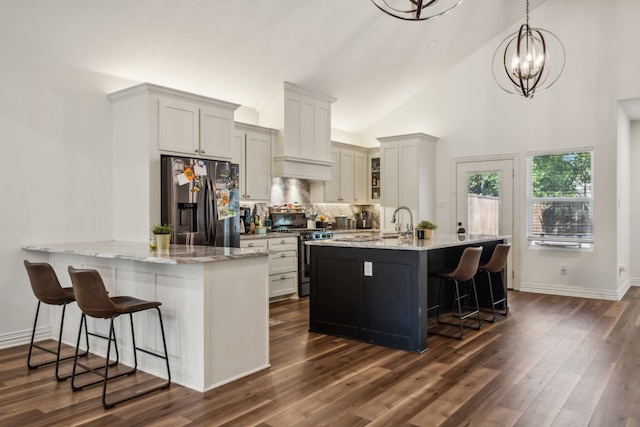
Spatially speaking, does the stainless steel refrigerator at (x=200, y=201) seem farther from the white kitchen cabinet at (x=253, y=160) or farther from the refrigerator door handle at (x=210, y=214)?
the white kitchen cabinet at (x=253, y=160)

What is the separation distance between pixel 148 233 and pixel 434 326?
2976 mm

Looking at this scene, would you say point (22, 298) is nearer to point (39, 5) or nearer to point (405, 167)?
point (39, 5)

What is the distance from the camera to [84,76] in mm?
4703

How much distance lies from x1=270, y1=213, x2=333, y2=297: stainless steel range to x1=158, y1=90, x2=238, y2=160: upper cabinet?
1.73 m

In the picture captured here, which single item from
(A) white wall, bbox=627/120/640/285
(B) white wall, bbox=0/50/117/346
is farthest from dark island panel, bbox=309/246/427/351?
(A) white wall, bbox=627/120/640/285

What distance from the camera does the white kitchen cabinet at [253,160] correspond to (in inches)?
241

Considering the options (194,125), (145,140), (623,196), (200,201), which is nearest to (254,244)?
(200,201)

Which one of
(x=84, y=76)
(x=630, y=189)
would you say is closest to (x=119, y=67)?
(x=84, y=76)

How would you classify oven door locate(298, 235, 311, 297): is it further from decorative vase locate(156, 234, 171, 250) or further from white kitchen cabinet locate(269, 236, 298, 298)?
decorative vase locate(156, 234, 171, 250)

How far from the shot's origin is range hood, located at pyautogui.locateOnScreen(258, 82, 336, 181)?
653 centimetres

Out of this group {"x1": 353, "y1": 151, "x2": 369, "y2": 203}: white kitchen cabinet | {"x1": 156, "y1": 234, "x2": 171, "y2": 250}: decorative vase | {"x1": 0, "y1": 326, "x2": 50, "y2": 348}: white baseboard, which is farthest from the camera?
{"x1": 353, "y1": 151, "x2": 369, "y2": 203}: white kitchen cabinet

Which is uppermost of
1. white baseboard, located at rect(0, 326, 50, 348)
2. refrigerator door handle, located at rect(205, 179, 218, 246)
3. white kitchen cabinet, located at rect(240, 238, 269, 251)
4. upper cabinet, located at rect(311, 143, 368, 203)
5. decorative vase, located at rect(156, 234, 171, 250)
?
upper cabinet, located at rect(311, 143, 368, 203)

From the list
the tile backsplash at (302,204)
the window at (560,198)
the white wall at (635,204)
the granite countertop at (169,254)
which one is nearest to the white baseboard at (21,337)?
the granite countertop at (169,254)

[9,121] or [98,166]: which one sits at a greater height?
[9,121]
